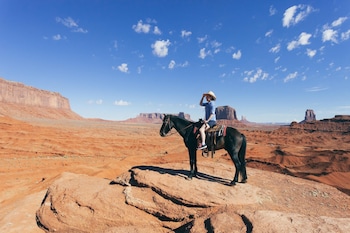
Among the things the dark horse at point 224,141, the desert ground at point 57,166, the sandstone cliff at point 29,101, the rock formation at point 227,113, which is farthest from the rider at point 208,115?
the rock formation at point 227,113

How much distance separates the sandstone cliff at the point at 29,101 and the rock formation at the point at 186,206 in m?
126

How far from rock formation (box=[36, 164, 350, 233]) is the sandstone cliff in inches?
4975

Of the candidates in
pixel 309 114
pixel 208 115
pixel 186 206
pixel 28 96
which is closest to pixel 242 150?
pixel 208 115

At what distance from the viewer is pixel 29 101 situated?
492 feet

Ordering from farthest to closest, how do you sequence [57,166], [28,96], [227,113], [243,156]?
1. [227,113]
2. [28,96]
3. [57,166]
4. [243,156]

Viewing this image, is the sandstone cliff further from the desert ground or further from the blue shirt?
the blue shirt

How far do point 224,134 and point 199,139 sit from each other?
0.92 metres

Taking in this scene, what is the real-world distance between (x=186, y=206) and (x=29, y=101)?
180562 mm

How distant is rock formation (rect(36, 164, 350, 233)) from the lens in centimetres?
486

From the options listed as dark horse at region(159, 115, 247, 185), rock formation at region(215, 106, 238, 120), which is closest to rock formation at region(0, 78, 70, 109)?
rock formation at region(215, 106, 238, 120)

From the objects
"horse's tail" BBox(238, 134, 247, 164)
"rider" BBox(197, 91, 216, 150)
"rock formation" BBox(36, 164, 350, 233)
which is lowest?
"rock formation" BBox(36, 164, 350, 233)

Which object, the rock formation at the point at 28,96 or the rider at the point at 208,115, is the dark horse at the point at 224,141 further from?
the rock formation at the point at 28,96

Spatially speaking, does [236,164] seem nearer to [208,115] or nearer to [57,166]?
[208,115]

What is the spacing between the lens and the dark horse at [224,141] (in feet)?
23.2
